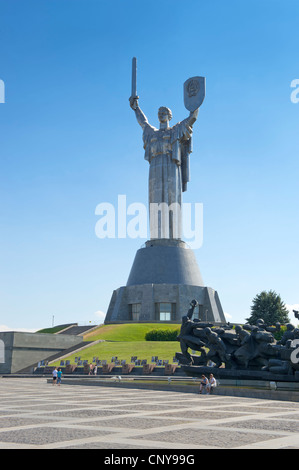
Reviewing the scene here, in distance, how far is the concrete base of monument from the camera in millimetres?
49281

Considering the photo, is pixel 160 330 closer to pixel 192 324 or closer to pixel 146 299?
pixel 146 299

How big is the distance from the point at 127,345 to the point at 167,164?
24.3 m

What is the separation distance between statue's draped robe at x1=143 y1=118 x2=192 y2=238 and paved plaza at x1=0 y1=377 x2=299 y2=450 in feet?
131

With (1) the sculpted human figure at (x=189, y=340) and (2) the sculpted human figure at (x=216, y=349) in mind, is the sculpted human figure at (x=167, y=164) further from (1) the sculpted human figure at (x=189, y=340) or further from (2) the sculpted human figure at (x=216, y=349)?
(2) the sculpted human figure at (x=216, y=349)

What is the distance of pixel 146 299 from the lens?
162 feet

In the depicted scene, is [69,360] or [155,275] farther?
[155,275]

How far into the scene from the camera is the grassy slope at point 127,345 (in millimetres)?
32778

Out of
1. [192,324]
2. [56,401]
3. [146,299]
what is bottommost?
[56,401]

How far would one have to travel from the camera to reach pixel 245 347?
20.5 m

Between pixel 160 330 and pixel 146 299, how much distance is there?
29.8 feet

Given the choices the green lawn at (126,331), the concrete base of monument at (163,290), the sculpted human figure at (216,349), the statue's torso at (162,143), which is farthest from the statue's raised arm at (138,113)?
the sculpted human figure at (216,349)
